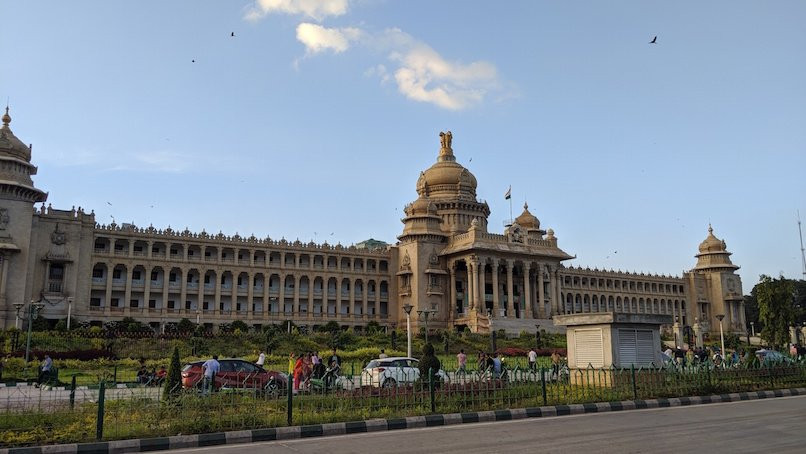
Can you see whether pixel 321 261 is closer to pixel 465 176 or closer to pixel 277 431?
pixel 465 176

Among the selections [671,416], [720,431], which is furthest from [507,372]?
[720,431]

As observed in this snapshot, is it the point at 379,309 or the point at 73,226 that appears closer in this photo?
the point at 73,226

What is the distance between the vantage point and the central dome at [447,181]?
247 ft

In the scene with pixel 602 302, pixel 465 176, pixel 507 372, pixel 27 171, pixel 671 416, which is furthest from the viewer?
pixel 602 302

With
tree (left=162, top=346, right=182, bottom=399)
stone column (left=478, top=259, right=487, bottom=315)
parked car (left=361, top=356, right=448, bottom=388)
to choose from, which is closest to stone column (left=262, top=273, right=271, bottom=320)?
stone column (left=478, top=259, right=487, bottom=315)

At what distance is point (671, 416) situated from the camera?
16.2 metres

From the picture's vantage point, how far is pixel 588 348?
21.4m

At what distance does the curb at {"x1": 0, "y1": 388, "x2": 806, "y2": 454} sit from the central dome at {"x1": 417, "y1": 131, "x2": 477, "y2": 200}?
55892mm

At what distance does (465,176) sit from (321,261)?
1971 cm

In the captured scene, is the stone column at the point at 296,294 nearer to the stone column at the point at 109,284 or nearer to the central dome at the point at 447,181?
the stone column at the point at 109,284

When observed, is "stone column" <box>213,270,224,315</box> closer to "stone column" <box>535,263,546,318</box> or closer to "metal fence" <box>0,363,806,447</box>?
"stone column" <box>535,263,546,318</box>

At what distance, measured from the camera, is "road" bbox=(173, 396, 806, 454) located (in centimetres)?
1162

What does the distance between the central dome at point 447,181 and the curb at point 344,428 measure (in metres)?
55.9

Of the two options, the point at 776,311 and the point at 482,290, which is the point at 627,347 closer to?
the point at 776,311
